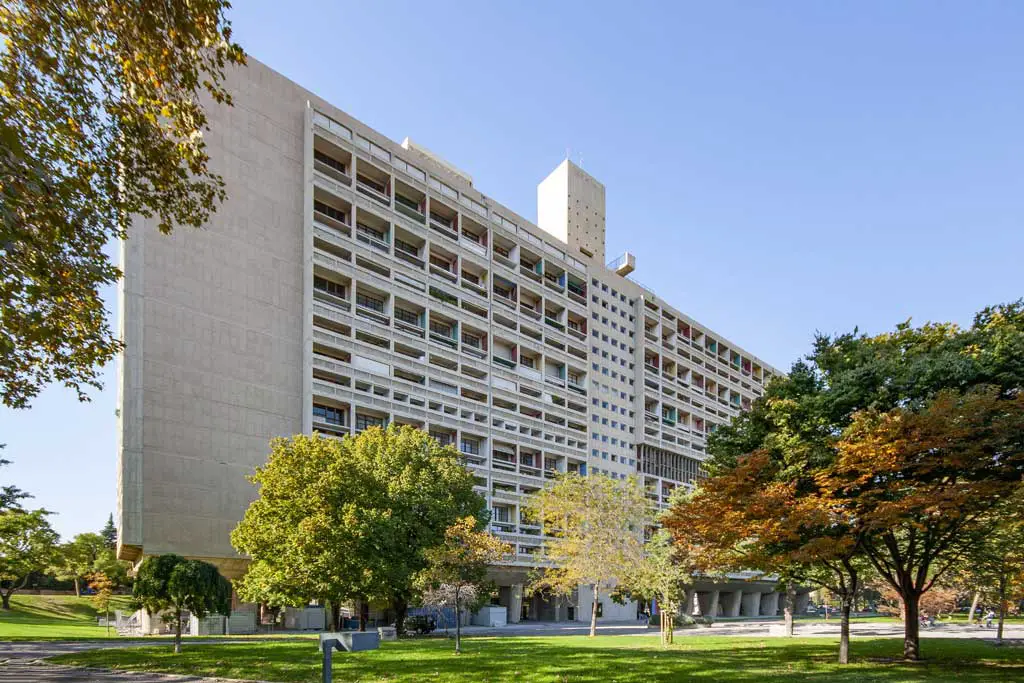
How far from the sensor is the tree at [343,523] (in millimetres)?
33000

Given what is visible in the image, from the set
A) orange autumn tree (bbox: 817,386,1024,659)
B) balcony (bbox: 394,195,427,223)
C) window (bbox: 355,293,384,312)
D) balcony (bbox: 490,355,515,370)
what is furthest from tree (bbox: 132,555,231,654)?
balcony (bbox: 490,355,515,370)

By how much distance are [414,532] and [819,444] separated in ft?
71.3

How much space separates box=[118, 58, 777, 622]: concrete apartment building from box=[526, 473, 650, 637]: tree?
49.2 ft

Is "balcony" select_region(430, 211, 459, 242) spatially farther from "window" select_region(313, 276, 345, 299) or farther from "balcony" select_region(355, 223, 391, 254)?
"window" select_region(313, 276, 345, 299)

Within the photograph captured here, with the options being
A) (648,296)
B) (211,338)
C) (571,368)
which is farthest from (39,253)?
(648,296)

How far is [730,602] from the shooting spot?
9800cm

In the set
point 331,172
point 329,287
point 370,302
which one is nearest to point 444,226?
point 370,302

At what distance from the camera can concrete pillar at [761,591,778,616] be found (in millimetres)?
108625

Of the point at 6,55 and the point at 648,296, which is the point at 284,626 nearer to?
the point at 6,55

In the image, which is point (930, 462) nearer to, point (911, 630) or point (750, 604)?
point (911, 630)

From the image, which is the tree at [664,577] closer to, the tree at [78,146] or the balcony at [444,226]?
the tree at [78,146]

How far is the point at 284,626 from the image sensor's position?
1981 inches

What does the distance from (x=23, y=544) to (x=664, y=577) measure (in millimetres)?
62217

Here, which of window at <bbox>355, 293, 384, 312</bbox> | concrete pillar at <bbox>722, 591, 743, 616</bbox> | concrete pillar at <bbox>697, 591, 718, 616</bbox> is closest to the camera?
window at <bbox>355, 293, 384, 312</bbox>
